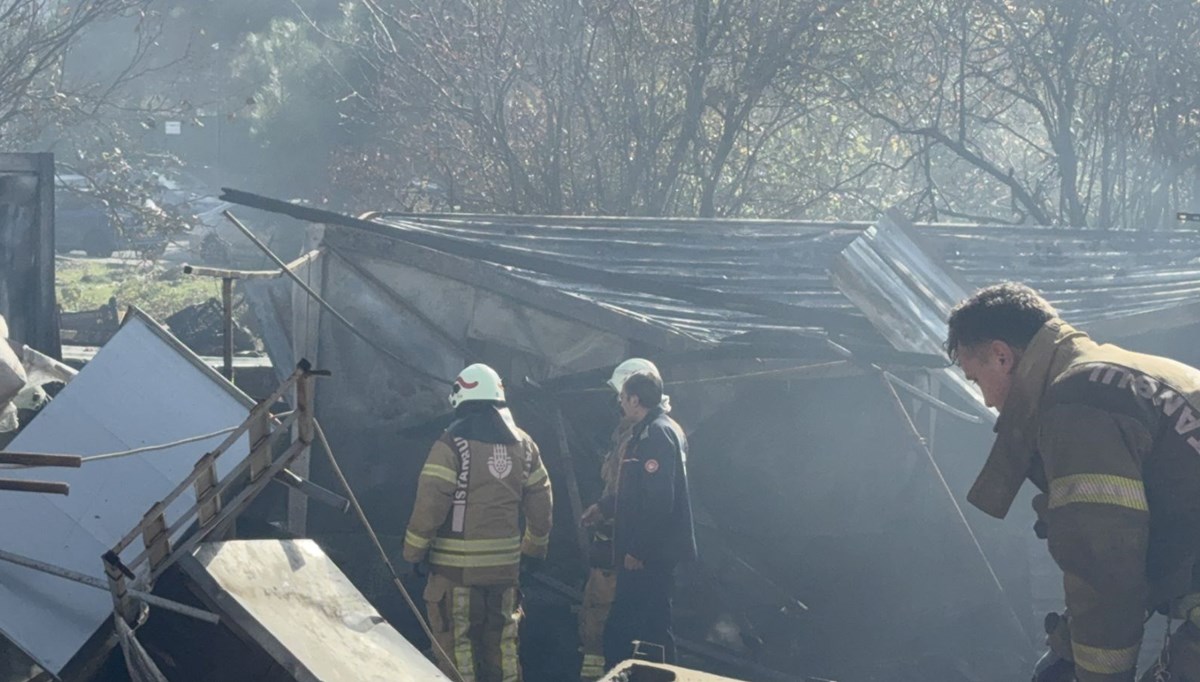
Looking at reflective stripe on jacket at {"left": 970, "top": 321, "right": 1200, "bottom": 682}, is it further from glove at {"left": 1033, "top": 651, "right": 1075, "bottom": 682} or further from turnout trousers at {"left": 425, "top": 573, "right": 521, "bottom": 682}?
turnout trousers at {"left": 425, "top": 573, "right": 521, "bottom": 682}

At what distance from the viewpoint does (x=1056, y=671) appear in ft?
12.4

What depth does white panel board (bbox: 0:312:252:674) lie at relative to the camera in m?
4.52

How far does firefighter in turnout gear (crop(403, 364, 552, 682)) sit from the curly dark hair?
10.4 ft

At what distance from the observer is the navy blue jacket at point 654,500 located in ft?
21.4

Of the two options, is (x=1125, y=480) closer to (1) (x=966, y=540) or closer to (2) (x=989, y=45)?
(1) (x=966, y=540)

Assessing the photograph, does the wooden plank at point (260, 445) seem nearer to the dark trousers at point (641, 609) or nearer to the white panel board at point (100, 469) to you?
the white panel board at point (100, 469)

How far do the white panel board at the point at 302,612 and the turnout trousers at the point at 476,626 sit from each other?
211 centimetres

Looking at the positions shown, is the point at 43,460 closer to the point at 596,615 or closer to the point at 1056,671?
the point at 1056,671

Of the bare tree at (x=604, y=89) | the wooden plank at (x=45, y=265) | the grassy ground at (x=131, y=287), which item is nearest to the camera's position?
the wooden plank at (x=45, y=265)

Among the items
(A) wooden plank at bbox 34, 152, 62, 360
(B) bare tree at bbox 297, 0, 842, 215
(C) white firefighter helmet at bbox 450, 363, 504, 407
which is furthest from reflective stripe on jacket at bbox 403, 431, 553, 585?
(B) bare tree at bbox 297, 0, 842, 215

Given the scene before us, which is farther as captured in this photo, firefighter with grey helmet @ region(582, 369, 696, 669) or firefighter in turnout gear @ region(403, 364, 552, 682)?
firefighter with grey helmet @ region(582, 369, 696, 669)

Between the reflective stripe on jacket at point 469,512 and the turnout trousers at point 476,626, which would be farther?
the turnout trousers at point 476,626

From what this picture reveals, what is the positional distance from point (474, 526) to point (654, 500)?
0.93 metres

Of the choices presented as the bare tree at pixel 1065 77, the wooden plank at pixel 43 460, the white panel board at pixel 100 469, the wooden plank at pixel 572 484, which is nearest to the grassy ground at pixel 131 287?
the bare tree at pixel 1065 77
